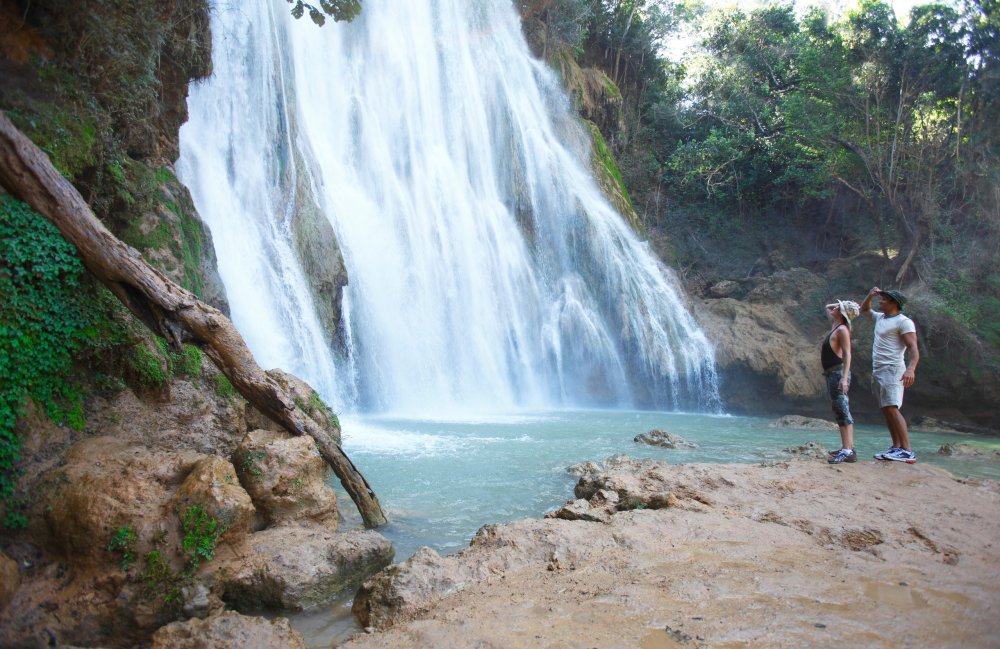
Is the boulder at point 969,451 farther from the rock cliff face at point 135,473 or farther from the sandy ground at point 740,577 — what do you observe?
the rock cliff face at point 135,473

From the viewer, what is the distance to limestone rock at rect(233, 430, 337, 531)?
14.1ft

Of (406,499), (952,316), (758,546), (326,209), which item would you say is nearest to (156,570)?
(406,499)

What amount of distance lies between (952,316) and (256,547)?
1738cm

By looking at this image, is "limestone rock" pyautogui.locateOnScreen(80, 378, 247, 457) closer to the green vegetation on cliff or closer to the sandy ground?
the sandy ground

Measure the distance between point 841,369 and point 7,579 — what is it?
22.3ft

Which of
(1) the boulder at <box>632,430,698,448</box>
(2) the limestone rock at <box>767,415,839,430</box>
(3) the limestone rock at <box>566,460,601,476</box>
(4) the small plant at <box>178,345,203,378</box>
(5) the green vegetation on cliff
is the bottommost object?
(2) the limestone rock at <box>767,415,839,430</box>

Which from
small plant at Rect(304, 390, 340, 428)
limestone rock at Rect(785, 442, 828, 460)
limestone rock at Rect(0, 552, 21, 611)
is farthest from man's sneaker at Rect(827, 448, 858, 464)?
limestone rock at Rect(0, 552, 21, 611)

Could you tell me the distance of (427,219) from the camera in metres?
16.1

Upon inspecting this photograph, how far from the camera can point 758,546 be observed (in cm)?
346

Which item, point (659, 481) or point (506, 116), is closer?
point (659, 481)

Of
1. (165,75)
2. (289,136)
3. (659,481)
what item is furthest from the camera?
(289,136)

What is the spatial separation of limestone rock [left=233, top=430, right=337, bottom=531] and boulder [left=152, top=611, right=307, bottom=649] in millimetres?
1396

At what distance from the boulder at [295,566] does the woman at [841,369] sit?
453 centimetres

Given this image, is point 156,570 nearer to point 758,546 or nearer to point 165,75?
point 758,546
